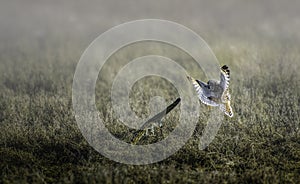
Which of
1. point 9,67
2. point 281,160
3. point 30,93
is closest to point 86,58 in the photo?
point 9,67

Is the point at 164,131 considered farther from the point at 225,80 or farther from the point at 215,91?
the point at 225,80

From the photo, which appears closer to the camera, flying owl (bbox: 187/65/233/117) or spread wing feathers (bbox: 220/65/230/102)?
spread wing feathers (bbox: 220/65/230/102)

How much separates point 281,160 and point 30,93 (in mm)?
5810

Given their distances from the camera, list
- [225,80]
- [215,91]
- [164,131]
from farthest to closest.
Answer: [164,131], [215,91], [225,80]

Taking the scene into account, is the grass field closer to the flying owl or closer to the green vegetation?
the green vegetation

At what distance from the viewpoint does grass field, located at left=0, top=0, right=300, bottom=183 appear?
18.4 ft

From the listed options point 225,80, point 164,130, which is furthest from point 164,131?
point 225,80

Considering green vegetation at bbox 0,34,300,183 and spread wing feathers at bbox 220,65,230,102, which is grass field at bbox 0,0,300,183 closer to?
green vegetation at bbox 0,34,300,183

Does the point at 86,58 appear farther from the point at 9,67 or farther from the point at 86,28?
the point at 86,28

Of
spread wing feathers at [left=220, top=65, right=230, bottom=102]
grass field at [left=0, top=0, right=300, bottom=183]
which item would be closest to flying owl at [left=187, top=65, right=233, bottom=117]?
spread wing feathers at [left=220, top=65, right=230, bottom=102]

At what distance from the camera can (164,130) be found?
7059 millimetres

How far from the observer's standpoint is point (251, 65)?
10875mm

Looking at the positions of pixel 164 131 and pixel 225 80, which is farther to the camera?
pixel 164 131

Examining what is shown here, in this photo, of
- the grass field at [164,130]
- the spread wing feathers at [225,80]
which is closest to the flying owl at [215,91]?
the spread wing feathers at [225,80]
